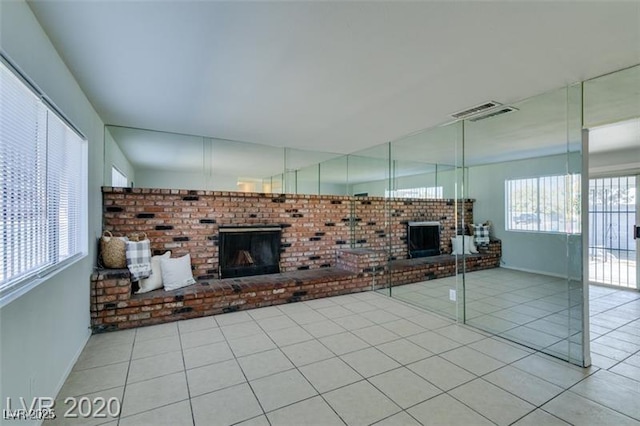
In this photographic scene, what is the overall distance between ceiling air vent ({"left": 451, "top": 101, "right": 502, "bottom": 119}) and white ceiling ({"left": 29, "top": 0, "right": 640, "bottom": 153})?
100 millimetres

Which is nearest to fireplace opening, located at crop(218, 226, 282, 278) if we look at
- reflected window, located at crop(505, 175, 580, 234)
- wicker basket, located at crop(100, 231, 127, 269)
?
wicker basket, located at crop(100, 231, 127, 269)

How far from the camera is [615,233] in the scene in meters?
A: 5.16

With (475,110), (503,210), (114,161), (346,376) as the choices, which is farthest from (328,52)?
(503,210)

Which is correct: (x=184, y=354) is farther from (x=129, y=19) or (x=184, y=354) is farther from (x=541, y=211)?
(x=541, y=211)

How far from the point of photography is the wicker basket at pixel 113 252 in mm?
3240

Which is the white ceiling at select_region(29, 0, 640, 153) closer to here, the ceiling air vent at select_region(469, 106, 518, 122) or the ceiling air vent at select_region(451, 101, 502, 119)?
the ceiling air vent at select_region(451, 101, 502, 119)

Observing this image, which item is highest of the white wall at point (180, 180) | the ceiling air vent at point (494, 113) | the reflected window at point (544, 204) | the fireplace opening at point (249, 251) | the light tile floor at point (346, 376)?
the ceiling air vent at point (494, 113)

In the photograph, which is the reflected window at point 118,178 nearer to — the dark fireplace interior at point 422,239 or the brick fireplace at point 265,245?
the brick fireplace at point 265,245

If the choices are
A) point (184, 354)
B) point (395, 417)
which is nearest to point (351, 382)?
point (395, 417)

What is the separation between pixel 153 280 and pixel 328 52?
3217 millimetres

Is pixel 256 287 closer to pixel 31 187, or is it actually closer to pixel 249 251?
pixel 249 251

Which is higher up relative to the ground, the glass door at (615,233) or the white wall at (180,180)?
the white wall at (180,180)

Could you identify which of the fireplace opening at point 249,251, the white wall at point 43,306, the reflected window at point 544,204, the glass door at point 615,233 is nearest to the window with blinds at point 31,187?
the white wall at point 43,306

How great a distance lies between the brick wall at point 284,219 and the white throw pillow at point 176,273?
28 centimetres
